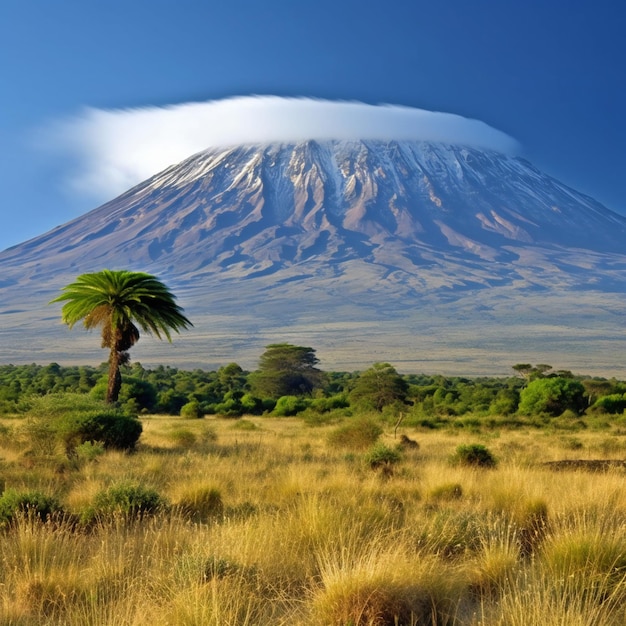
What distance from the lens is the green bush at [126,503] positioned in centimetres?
697

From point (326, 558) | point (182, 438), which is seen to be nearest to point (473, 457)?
point (182, 438)

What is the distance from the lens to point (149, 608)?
4121mm

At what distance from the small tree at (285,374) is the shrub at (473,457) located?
41000 millimetres

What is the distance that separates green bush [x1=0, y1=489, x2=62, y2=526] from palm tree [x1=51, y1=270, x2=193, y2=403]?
1422 cm

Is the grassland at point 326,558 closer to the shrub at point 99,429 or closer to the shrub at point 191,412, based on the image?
the shrub at point 99,429

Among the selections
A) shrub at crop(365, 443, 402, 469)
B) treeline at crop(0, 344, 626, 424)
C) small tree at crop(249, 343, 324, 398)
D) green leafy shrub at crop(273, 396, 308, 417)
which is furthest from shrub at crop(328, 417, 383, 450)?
small tree at crop(249, 343, 324, 398)

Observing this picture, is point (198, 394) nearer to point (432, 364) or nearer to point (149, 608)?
point (149, 608)

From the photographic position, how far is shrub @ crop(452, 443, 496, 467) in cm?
1314

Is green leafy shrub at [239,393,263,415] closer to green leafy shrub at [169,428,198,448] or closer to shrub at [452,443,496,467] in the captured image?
green leafy shrub at [169,428,198,448]

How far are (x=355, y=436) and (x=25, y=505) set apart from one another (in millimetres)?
12940

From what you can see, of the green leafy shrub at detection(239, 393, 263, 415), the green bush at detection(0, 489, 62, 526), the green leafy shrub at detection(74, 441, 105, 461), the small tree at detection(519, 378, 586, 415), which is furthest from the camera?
the green leafy shrub at detection(239, 393, 263, 415)

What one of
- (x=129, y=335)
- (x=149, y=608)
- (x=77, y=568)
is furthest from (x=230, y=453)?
(x=149, y=608)

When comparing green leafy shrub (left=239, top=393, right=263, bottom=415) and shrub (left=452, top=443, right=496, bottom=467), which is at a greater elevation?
shrub (left=452, top=443, right=496, bottom=467)

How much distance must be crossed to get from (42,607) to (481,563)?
327 cm
